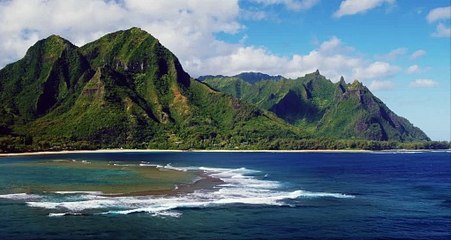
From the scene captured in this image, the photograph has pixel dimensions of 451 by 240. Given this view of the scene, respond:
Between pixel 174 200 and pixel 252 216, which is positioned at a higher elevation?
pixel 174 200

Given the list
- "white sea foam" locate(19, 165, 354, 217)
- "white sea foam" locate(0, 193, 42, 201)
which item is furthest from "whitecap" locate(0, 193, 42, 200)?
"white sea foam" locate(19, 165, 354, 217)

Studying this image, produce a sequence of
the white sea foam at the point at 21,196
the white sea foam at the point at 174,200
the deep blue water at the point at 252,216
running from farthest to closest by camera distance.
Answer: the white sea foam at the point at 21,196
the white sea foam at the point at 174,200
the deep blue water at the point at 252,216

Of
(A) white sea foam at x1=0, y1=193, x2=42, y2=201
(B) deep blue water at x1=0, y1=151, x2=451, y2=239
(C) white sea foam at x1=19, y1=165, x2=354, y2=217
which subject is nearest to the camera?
(B) deep blue water at x1=0, y1=151, x2=451, y2=239

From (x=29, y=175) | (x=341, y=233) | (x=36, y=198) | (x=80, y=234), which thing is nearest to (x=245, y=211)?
(x=341, y=233)

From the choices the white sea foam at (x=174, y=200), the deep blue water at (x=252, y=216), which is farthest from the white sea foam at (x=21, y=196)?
the white sea foam at (x=174, y=200)

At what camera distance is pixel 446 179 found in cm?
12300

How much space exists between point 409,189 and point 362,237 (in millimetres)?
49438

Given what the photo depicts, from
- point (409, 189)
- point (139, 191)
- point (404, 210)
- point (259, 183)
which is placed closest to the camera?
point (404, 210)

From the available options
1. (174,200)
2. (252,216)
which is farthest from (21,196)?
(252,216)

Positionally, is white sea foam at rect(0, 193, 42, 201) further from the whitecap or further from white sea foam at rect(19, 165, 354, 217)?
white sea foam at rect(19, 165, 354, 217)

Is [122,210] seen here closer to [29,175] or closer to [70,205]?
[70,205]

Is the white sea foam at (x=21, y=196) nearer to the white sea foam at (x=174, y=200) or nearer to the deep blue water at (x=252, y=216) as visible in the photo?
the deep blue water at (x=252, y=216)

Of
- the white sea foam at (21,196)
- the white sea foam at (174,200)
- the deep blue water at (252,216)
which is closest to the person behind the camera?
the deep blue water at (252,216)

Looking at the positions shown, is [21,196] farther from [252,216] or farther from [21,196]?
[252,216]
